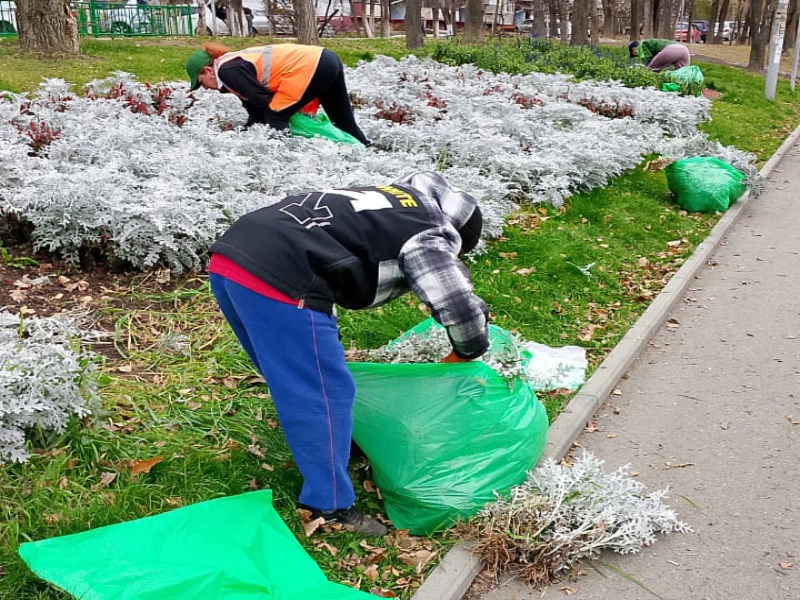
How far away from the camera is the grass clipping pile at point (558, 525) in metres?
3.05

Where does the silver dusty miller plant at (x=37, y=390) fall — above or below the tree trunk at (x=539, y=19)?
below

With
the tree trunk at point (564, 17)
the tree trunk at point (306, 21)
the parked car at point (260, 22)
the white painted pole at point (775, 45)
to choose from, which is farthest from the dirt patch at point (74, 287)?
the parked car at point (260, 22)

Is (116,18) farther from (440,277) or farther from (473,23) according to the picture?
(440,277)

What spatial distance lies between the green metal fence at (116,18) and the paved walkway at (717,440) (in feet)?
63.7

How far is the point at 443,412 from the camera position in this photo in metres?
3.25

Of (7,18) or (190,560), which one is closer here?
(190,560)

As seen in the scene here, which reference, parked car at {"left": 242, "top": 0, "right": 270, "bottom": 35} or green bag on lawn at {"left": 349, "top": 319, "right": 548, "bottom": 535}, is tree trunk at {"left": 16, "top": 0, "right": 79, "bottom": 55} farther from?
parked car at {"left": 242, "top": 0, "right": 270, "bottom": 35}

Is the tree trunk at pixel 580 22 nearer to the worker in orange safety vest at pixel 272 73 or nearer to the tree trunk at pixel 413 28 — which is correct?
the tree trunk at pixel 413 28

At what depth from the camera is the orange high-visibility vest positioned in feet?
22.4

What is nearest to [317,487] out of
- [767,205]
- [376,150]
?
[376,150]

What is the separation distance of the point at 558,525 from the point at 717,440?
4.58 ft

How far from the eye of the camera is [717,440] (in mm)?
4078

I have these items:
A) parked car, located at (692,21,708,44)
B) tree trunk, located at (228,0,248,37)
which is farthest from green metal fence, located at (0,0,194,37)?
parked car, located at (692,21,708,44)

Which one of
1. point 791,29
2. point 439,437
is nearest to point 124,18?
point 439,437
